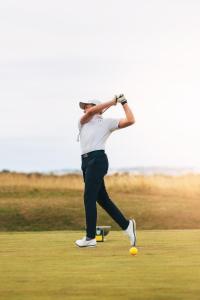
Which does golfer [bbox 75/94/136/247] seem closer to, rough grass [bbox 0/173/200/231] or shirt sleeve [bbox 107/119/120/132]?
shirt sleeve [bbox 107/119/120/132]

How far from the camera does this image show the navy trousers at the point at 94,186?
1396 centimetres

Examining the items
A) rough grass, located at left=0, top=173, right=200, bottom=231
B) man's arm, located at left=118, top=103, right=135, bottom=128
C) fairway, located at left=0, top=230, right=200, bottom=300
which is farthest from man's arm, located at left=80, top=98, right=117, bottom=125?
rough grass, located at left=0, top=173, right=200, bottom=231

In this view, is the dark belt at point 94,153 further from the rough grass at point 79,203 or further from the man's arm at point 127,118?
the rough grass at point 79,203

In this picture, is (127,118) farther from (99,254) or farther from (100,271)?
(100,271)

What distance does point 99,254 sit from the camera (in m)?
13.0

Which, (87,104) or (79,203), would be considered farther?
(79,203)

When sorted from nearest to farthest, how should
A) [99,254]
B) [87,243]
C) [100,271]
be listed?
[100,271], [99,254], [87,243]

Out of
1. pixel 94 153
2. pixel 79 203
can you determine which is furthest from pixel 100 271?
pixel 79 203

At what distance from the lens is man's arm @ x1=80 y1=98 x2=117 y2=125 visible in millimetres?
13802

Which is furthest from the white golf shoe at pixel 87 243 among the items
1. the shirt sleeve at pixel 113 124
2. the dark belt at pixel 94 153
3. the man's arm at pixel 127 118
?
the man's arm at pixel 127 118

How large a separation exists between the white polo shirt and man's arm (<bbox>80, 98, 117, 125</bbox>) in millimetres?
74

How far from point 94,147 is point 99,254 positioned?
1.87 metres

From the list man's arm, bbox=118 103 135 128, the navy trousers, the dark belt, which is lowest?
the navy trousers

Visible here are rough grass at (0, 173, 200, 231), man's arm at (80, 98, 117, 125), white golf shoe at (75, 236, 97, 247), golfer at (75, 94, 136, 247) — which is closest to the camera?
man's arm at (80, 98, 117, 125)
